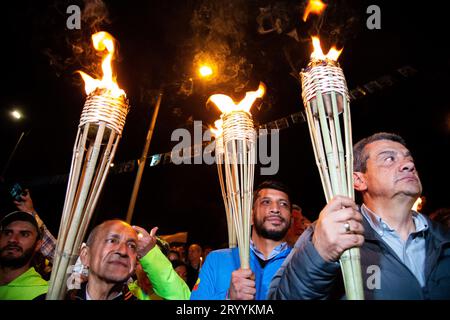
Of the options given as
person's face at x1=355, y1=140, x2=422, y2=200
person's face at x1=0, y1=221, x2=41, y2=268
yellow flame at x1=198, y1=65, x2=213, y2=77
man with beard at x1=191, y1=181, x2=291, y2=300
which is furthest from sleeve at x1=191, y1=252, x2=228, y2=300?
yellow flame at x1=198, y1=65, x2=213, y2=77

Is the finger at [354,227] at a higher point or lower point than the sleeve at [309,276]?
higher

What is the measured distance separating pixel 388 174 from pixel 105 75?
233 centimetres

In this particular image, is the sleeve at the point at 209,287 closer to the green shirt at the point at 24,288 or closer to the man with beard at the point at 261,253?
the man with beard at the point at 261,253

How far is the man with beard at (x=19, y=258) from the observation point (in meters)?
3.07

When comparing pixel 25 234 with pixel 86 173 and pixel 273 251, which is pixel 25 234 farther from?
pixel 273 251

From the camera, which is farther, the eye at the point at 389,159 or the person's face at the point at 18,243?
the person's face at the point at 18,243

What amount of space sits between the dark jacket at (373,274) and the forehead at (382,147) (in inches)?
24.4

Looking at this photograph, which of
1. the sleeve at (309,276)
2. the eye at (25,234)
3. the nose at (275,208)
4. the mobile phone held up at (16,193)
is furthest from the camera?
the mobile phone held up at (16,193)

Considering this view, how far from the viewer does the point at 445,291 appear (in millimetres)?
1531

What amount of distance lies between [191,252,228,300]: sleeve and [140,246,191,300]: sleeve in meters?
0.45

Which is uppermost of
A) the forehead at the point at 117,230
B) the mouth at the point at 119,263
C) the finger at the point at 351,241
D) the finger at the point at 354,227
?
the forehead at the point at 117,230

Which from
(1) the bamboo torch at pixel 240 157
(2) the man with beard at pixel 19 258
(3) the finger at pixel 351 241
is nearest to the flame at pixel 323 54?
(1) the bamboo torch at pixel 240 157
